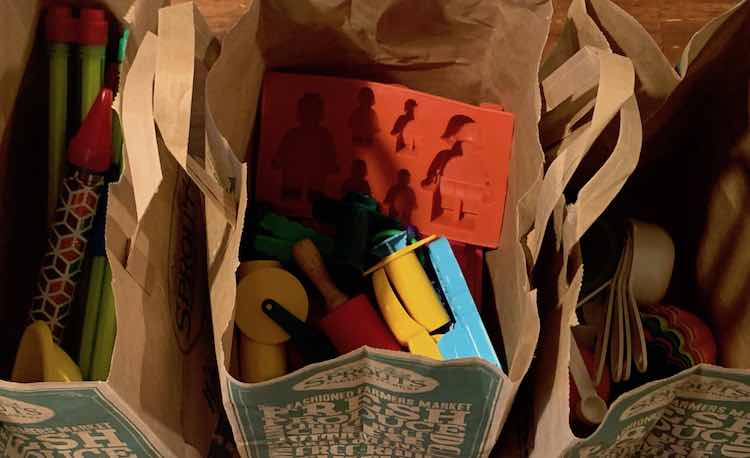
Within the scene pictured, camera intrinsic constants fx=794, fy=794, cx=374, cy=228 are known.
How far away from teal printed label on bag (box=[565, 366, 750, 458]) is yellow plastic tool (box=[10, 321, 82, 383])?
41cm

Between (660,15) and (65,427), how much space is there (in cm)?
87

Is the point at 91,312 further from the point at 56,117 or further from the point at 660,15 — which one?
the point at 660,15

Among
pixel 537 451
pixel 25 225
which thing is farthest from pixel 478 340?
pixel 25 225

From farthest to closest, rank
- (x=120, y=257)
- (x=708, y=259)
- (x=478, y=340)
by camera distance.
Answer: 1. (x=708, y=259)
2. (x=478, y=340)
3. (x=120, y=257)

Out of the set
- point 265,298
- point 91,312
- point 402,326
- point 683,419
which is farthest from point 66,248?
point 683,419

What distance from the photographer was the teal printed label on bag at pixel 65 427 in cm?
56

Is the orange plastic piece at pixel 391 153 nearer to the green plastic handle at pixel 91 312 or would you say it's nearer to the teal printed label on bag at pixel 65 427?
the green plastic handle at pixel 91 312

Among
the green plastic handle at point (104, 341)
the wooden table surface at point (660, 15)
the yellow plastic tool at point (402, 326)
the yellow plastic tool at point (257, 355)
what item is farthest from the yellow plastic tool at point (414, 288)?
the wooden table surface at point (660, 15)

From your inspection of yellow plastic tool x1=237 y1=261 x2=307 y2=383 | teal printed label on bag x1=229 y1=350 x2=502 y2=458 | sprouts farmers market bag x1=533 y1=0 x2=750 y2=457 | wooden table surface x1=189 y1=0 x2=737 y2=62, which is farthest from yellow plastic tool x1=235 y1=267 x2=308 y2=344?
wooden table surface x1=189 y1=0 x2=737 y2=62

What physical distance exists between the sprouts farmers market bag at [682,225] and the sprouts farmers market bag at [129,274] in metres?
0.32

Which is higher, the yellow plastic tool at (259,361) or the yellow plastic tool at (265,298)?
the yellow plastic tool at (265,298)

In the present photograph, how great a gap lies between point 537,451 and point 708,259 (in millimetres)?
324

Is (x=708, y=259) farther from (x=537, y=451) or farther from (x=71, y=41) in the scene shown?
(x=71, y=41)

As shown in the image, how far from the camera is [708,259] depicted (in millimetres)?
856
